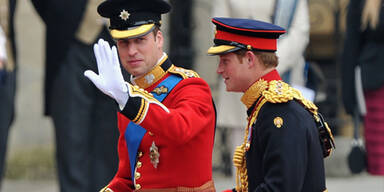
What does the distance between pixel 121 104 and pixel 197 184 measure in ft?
2.10

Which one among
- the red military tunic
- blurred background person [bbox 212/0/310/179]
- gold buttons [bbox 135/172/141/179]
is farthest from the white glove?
blurred background person [bbox 212/0/310/179]

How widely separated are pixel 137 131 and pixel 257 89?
2.12ft

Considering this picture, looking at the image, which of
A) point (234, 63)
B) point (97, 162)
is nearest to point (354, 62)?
point (97, 162)

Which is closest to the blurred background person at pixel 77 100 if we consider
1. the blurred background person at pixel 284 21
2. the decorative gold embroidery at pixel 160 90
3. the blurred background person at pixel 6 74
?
the blurred background person at pixel 6 74

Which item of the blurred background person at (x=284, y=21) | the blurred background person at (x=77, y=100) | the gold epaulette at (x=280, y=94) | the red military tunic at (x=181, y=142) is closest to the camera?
the gold epaulette at (x=280, y=94)

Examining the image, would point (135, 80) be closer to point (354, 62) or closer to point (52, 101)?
point (52, 101)

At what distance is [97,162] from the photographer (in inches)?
257

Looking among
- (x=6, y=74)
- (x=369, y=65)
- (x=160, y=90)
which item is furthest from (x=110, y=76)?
(x=369, y=65)

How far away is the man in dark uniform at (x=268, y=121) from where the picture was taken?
3287 mm

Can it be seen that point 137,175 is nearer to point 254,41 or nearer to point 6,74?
point 254,41

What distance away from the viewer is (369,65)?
22.9 ft

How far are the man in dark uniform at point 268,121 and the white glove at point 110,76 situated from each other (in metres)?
0.47

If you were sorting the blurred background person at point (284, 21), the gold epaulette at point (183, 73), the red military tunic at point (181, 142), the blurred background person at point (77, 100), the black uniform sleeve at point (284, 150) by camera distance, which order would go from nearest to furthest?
the black uniform sleeve at point (284, 150)
the red military tunic at point (181, 142)
the gold epaulette at point (183, 73)
the blurred background person at point (77, 100)
the blurred background person at point (284, 21)

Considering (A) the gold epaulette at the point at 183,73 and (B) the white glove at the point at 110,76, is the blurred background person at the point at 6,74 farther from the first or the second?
(B) the white glove at the point at 110,76
